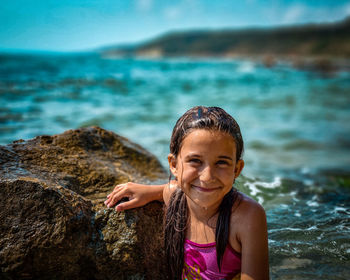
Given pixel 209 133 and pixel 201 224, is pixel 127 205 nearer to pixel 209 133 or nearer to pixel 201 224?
pixel 201 224

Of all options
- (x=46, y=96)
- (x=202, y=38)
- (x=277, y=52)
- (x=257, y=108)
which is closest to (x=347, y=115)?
(x=257, y=108)

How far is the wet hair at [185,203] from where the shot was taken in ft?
5.96

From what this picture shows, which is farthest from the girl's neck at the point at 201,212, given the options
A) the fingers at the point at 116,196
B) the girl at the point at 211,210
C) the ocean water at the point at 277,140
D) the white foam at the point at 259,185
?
the white foam at the point at 259,185

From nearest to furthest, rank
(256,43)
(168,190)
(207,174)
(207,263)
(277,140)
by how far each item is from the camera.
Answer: (207,174), (207,263), (168,190), (277,140), (256,43)

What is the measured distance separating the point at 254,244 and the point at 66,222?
1.14 m

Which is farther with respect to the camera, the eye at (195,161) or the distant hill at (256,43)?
the distant hill at (256,43)

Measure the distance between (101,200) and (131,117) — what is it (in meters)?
7.54

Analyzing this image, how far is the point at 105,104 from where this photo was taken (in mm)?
11617

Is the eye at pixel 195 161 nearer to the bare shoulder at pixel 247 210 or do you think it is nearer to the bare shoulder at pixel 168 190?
the bare shoulder at pixel 247 210

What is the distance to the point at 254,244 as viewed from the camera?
1801mm

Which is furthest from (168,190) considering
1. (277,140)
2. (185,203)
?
(277,140)

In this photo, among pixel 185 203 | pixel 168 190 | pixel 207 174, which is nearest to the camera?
pixel 207 174

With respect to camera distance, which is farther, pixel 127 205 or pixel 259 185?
pixel 259 185

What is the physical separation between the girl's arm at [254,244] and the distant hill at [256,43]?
81683 mm
